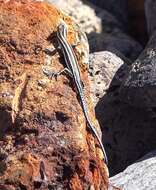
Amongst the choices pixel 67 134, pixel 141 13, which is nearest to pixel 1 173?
pixel 67 134

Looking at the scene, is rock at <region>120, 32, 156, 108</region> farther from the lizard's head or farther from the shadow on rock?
the lizard's head

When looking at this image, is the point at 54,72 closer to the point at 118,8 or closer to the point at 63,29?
the point at 63,29

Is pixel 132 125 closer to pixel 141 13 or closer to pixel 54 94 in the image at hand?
pixel 54 94

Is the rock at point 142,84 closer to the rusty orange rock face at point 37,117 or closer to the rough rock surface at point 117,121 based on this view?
the rough rock surface at point 117,121

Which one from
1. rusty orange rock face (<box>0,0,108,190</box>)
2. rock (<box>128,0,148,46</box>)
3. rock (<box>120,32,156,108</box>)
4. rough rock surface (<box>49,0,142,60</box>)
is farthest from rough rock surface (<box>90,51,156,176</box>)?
rock (<box>128,0,148,46</box>)

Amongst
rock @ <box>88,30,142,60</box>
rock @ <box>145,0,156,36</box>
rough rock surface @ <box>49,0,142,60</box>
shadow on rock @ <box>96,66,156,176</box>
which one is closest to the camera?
shadow on rock @ <box>96,66,156,176</box>

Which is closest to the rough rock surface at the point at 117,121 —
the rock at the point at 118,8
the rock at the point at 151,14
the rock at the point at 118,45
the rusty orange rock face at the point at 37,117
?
the rock at the point at 151,14

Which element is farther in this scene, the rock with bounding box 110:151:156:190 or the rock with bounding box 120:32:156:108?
the rock with bounding box 120:32:156:108
